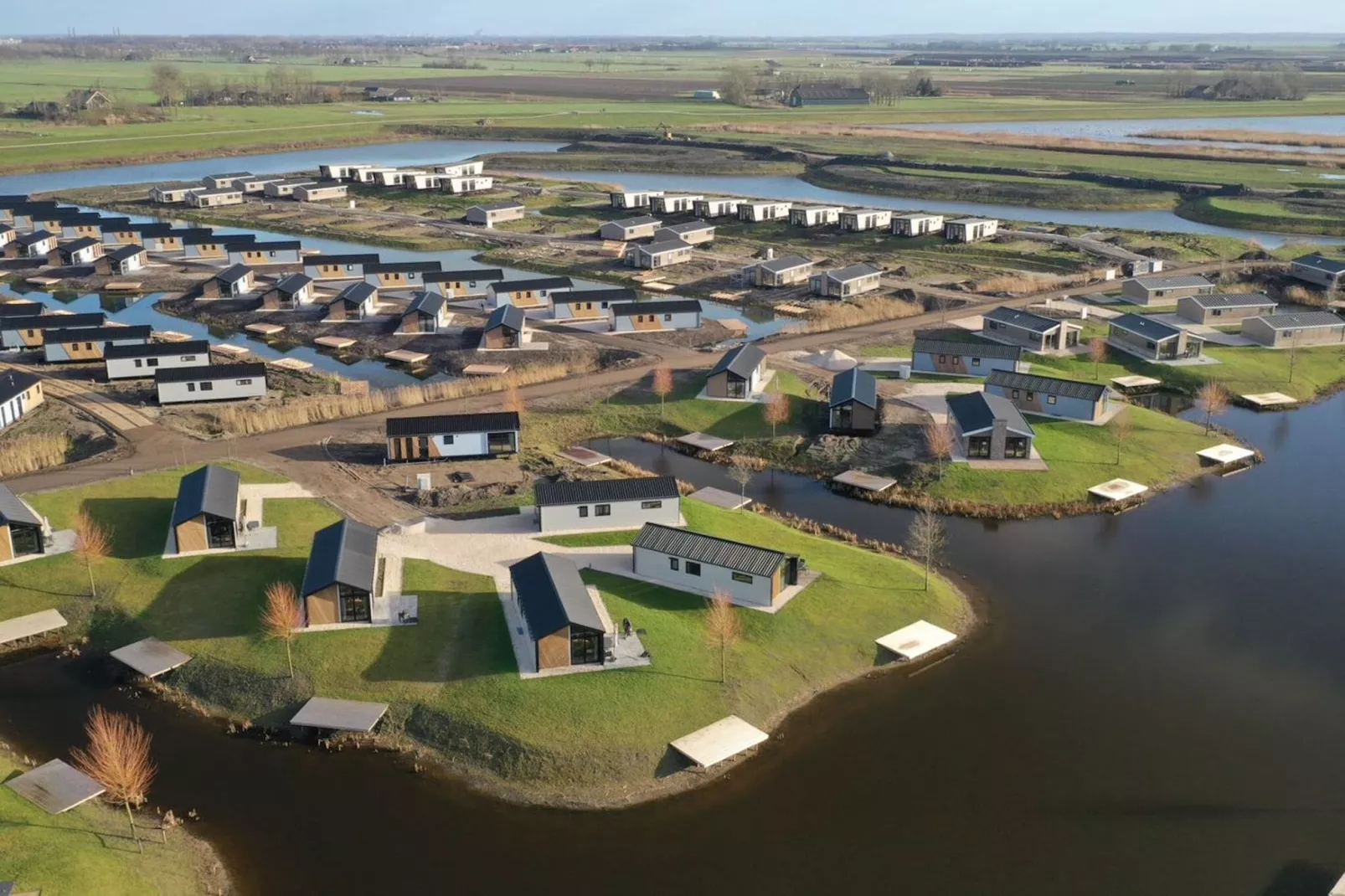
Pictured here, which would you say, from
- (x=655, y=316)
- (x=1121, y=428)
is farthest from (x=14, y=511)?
(x=1121, y=428)

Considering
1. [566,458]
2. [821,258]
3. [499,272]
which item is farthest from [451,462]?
[821,258]

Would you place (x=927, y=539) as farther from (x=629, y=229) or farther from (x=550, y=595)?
(x=629, y=229)

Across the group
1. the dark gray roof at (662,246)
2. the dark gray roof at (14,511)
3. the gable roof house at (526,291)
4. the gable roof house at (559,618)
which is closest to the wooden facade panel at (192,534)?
the dark gray roof at (14,511)

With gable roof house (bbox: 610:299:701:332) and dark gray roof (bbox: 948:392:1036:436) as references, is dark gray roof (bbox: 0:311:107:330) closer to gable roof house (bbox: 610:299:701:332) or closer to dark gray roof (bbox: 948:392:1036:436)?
gable roof house (bbox: 610:299:701:332)

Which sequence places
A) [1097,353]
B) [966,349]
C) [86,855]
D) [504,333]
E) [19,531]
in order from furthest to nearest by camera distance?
[504,333] < [1097,353] < [966,349] < [19,531] < [86,855]

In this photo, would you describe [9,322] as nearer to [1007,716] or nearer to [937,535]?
[937,535]

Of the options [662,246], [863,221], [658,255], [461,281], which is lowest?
[461,281]

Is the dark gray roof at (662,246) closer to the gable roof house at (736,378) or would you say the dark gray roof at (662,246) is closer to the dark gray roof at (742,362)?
Answer: the dark gray roof at (742,362)

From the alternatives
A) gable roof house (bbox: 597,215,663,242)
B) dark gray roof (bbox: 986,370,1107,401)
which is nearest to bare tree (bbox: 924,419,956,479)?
dark gray roof (bbox: 986,370,1107,401)
